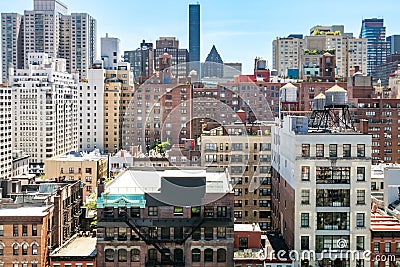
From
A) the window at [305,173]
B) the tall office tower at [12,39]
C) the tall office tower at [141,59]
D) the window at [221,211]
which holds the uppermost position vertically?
→ the tall office tower at [12,39]

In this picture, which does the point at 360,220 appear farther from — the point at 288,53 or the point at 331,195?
the point at 288,53

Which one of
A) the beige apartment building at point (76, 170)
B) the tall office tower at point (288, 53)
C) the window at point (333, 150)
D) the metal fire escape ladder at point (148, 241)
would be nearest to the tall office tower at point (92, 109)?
the beige apartment building at point (76, 170)

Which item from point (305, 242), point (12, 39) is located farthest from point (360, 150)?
point (12, 39)

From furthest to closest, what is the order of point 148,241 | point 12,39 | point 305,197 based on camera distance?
point 12,39, point 305,197, point 148,241

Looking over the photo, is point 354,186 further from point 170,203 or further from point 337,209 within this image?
point 170,203

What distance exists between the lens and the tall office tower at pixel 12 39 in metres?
184

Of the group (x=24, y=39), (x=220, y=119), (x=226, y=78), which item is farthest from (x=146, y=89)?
(x=24, y=39)

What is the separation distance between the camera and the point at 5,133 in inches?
4163

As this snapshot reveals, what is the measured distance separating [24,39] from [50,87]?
73.8 metres

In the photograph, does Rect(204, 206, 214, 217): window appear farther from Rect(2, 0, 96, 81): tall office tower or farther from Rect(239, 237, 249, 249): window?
Rect(2, 0, 96, 81): tall office tower

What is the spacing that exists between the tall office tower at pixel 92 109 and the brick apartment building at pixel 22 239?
71929 millimetres

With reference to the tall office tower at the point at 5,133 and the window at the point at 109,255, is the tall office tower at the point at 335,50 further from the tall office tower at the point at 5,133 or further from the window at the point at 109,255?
the window at the point at 109,255

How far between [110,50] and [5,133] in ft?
196

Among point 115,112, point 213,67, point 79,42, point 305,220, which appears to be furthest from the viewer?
point 79,42
